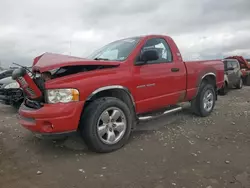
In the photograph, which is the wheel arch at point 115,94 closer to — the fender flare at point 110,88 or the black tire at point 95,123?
the fender flare at point 110,88

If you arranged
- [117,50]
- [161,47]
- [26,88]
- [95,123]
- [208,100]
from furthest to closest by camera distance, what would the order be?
[208,100], [161,47], [117,50], [26,88], [95,123]

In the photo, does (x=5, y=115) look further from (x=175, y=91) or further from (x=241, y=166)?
(x=241, y=166)

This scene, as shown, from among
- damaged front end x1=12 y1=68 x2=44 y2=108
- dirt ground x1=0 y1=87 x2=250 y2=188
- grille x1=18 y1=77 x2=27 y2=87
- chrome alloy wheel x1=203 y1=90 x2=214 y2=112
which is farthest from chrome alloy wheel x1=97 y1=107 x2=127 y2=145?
chrome alloy wheel x1=203 y1=90 x2=214 y2=112

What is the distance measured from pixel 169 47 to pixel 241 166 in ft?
9.17

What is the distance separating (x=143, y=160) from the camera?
391cm

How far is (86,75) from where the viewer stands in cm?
404

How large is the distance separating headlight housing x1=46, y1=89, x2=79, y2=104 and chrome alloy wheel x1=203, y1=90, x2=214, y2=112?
142 inches

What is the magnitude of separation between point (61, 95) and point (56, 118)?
1.09 ft

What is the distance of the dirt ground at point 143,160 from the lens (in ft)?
10.8

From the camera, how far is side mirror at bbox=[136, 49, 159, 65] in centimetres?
468

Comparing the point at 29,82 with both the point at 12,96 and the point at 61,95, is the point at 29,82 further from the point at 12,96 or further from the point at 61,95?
the point at 12,96

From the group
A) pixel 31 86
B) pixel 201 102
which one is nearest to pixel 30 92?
pixel 31 86

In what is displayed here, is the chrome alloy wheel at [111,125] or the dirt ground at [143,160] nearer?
the dirt ground at [143,160]

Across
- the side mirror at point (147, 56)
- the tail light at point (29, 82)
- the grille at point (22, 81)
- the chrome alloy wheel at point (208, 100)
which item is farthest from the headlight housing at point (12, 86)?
the chrome alloy wheel at point (208, 100)
